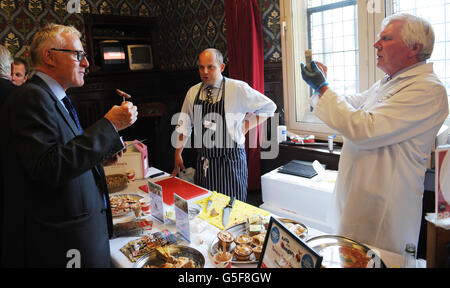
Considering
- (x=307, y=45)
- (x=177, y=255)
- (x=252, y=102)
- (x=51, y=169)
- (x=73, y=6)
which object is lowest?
(x=177, y=255)

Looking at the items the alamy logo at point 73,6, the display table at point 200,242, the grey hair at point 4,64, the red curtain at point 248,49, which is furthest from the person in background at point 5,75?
the alamy logo at point 73,6

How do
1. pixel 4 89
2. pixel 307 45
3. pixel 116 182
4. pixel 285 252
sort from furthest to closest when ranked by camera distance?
pixel 307 45 → pixel 116 182 → pixel 4 89 → pixel 285 252

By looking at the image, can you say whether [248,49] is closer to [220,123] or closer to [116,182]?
[220,123]

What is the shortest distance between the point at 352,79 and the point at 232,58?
→ 1.36m

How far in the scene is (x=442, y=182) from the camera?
1.07m

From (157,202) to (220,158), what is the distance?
3.11 feet

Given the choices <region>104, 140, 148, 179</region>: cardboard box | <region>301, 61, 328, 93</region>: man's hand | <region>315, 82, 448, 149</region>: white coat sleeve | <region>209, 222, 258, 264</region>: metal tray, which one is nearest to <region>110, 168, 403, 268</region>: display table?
<region>209, 222, 258, 264</region>: metal tray

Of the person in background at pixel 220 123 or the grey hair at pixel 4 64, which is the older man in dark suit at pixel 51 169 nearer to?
the grey hair at pixel 4 64

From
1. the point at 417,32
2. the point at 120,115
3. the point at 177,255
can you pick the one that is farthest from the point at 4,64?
the point at 417,32

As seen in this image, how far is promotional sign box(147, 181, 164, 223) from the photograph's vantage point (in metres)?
1.69

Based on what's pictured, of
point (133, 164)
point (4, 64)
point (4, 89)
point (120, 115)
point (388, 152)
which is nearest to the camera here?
point (120, 115)

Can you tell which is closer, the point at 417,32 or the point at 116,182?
the point at 417,32

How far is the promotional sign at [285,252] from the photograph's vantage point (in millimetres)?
940

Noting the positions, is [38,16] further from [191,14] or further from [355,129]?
[355,129]
